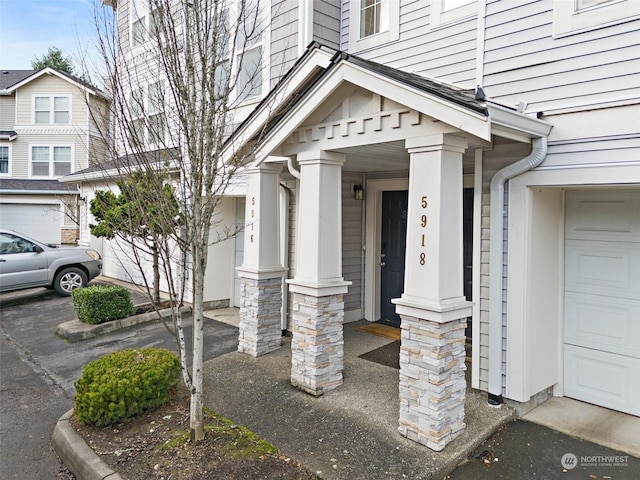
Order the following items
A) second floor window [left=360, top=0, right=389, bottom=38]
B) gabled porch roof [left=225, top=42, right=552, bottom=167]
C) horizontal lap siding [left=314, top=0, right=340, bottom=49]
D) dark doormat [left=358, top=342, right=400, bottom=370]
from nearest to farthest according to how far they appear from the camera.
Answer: gabled porch roof [left=225, top=42, right=552, bottom=167], dark doormat [left=358, top=342, right=400, bottom=370], second floor window [left=360, top=0, right=389, bottom=38], horizontal lap siding [left=314, top=0, right=340, bottom=49]

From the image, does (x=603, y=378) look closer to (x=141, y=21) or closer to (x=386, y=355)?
(x=386, y=355)

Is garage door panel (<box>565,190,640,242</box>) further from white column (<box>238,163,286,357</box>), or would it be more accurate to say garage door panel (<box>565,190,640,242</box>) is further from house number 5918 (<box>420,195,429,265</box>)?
white column (<box>238,163,286,357</box>)

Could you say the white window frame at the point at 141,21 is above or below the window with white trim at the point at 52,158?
below

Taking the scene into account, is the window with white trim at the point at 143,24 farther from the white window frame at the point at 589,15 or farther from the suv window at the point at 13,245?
the suv window at the point at 13,245

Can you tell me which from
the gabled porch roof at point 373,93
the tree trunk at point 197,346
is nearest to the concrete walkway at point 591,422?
the gabled porch roof at point 373,93

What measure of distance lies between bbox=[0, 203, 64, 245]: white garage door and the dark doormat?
1864 centimetres

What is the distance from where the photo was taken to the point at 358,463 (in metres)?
3.32

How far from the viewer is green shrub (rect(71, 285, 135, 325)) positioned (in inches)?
285

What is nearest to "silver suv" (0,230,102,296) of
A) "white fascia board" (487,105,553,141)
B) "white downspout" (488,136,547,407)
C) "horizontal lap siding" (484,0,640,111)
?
"white downspout" (488,136,547,407)

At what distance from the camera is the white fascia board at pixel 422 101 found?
324 cm

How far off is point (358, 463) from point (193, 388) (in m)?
1.48

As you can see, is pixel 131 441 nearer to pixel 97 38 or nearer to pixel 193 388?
pixel 193 388

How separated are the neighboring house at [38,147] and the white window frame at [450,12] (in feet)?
60.0

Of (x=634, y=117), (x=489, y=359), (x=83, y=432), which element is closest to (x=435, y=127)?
(x=634, y=117)
